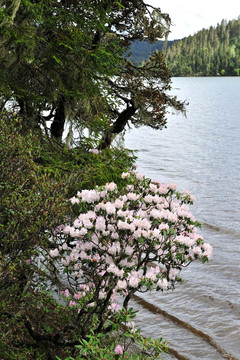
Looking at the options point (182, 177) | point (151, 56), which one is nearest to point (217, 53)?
point (182, 177)

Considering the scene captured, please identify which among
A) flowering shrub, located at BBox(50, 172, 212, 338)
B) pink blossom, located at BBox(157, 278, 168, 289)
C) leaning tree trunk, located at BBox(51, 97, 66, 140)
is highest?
leaning tree trunk, located at BBox(51, 97, 66, 140)

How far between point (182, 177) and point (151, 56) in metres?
15.1

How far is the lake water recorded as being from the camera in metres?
8.16

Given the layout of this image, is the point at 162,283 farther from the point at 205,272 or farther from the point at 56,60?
the point at 205,272

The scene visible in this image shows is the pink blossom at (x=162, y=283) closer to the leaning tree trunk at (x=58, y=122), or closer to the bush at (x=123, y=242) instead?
the bush at (x=123, y=242)

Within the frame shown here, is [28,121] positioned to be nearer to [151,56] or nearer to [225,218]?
[151,56]

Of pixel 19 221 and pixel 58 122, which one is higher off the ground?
pixel 58 122

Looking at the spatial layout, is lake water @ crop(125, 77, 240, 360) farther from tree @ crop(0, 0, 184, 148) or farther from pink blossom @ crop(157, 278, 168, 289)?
tree @ crop(0, 0, 184, 148)

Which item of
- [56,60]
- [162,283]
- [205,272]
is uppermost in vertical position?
[56,60]

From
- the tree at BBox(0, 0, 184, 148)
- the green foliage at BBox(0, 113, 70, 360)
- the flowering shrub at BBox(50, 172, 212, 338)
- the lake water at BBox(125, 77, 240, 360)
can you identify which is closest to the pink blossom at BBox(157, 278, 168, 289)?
the flowering shrub at BBox(50, 172, 212, 338)

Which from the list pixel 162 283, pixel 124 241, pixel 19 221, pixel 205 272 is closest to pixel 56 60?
pixel 19 221

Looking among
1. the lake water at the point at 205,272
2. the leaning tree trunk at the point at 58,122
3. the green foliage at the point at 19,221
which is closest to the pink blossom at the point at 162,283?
Result: the green foliage at the point at 19,221

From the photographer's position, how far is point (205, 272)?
12.0m

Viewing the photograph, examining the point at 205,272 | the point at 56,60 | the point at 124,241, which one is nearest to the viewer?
the point at 124,241
